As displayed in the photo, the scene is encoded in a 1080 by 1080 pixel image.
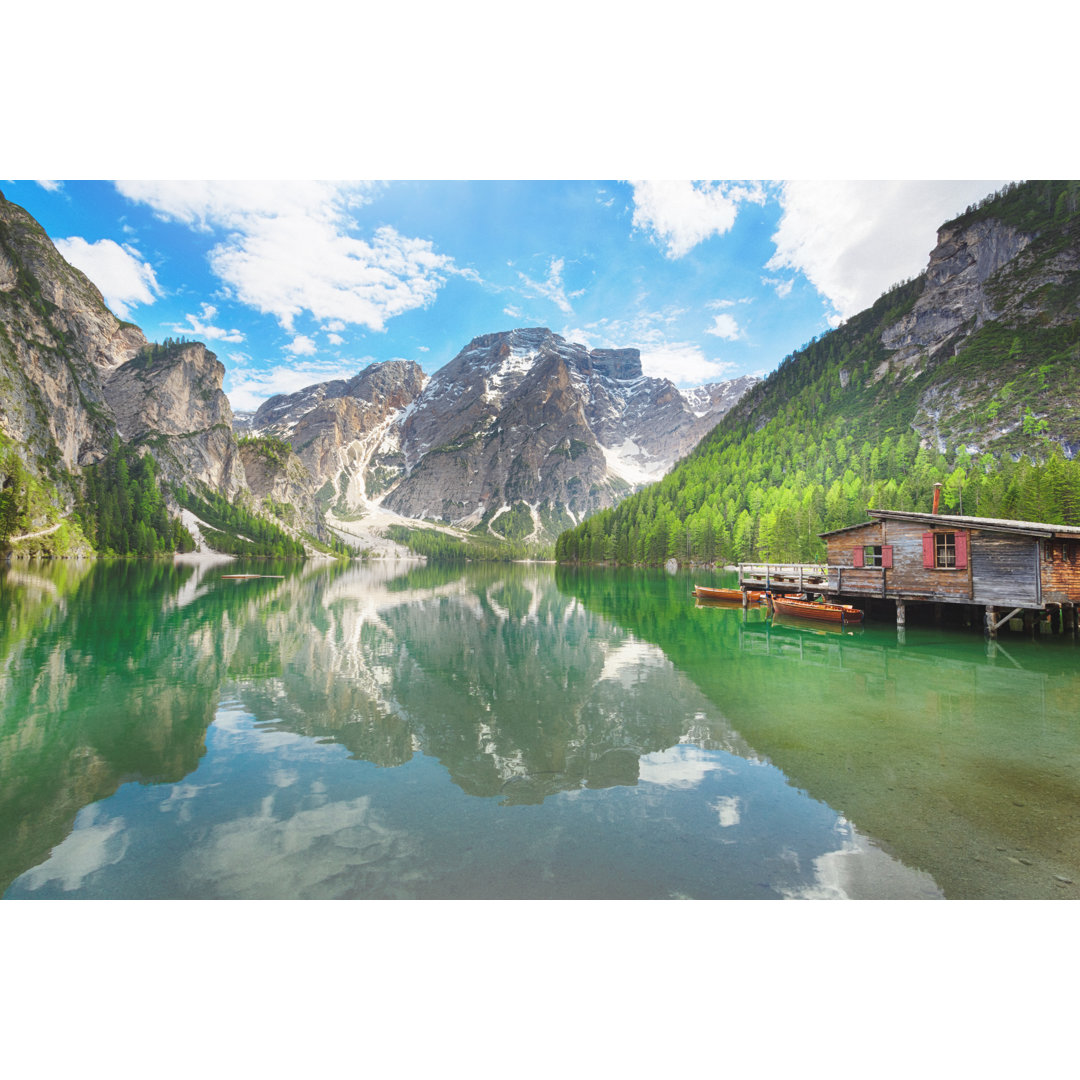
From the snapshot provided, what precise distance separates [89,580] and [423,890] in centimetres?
6810

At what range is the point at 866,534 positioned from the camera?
31.8 meters

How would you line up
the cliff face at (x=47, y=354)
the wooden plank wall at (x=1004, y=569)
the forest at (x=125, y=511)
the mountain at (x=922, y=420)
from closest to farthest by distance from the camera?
the wooden plank wall at (x=1004, y=569), the mountain at (x=922, y=420), the cliff face at (x=47, y=354), the forest at (x=125, y=511)

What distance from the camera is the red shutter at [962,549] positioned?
86.7ft

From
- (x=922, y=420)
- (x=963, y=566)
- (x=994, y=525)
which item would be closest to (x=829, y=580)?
(x=963, y=566)

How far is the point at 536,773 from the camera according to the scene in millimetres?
10008

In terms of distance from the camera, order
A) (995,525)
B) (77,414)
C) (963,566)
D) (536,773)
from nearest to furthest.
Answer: (536,773) < (995,525) < (963,566) < (77,414)

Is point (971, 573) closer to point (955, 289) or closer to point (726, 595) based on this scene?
point (726, 595)

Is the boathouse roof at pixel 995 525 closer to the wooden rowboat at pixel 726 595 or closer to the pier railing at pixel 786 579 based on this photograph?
the pier railing at pixel 786 579

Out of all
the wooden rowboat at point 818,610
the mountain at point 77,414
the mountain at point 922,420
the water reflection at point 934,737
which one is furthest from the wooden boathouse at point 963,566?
the mountain at point 77,414

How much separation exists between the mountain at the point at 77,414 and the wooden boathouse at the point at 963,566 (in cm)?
11929

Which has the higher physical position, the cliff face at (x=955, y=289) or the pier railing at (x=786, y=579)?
the cliff face at (x=955, y=289)

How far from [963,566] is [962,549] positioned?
2.84 ft

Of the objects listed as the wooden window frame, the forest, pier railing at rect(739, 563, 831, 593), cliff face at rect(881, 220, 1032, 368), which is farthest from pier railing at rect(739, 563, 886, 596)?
the forest

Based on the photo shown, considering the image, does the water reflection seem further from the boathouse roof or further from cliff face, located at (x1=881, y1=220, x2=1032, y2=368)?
cliff face, located at (x1=881, y1=220, x2=1032, y2=368)
